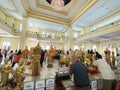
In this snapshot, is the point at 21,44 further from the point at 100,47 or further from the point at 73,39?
the point at 100,47

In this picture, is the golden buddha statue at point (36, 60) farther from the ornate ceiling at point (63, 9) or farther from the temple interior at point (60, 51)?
the ornate ceiling at point (63, 9)

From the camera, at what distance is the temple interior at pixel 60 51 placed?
252 centimetres

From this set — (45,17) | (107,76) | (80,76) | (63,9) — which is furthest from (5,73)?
(45,17)

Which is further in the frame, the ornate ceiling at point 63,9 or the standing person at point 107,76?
the ornate ceiling at point 63,9

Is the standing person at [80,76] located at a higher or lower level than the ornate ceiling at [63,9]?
lower

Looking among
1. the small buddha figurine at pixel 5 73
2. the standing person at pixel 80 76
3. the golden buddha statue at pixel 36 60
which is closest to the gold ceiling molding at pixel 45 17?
the golden buddha statue at pixel 36 60

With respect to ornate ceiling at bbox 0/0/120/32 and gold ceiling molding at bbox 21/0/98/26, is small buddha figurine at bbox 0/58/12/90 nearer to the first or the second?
ornate ceiling at bbox 0/0/120/32

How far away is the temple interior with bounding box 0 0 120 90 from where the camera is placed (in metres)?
2.52

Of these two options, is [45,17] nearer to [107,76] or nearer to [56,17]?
[56,17]

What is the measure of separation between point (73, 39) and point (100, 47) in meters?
4.93

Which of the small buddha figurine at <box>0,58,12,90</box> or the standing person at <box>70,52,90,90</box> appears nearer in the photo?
the small buddha figurine at <box>0,58,12,90</box>

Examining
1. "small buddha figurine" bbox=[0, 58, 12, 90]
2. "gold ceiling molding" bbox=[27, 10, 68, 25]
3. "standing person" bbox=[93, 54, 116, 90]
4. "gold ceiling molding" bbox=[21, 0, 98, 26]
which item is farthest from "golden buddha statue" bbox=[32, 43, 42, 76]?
"gold ceiling molding" bbox=[27, 10, 68, 25]

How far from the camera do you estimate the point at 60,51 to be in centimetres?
1085

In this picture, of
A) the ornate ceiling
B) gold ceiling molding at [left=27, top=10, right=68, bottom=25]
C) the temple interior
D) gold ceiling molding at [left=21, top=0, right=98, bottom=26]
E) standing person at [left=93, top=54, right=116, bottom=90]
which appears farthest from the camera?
gold ceiling molding at [left=27, top=10, right=68, bottom=25]
